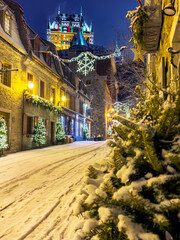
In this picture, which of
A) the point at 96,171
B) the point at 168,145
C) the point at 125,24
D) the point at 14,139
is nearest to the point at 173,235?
the point at 168,145

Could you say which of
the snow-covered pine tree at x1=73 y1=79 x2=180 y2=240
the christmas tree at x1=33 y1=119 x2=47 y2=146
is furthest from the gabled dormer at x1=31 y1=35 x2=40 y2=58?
the snow-covered pine tree at x1=73 y1=79 x2=180 y2=240

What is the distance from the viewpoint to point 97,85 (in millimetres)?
38188

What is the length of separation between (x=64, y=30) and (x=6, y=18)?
10297 cm

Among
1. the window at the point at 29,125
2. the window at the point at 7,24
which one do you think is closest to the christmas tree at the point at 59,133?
the window at the point at 29,125

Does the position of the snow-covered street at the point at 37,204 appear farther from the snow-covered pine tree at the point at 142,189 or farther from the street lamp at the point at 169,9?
the street lamp at the point at 169,9

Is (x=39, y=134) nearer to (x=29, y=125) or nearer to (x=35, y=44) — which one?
(x=29, y=125)

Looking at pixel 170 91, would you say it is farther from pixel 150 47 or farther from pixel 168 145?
pixel 150 47

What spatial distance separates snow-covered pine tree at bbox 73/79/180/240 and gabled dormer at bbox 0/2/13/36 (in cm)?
1336

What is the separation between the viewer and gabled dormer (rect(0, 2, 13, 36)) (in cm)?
1255

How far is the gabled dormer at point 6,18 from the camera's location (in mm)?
12551

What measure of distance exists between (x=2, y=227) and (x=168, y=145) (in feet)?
7.75

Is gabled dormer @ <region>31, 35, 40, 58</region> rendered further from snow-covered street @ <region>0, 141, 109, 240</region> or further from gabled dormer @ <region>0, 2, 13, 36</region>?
snow-covered street @ <region>0, 141, 109, 240</region>

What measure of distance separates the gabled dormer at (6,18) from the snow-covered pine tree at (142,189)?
43.8ft

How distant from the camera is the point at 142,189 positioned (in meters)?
1.48
